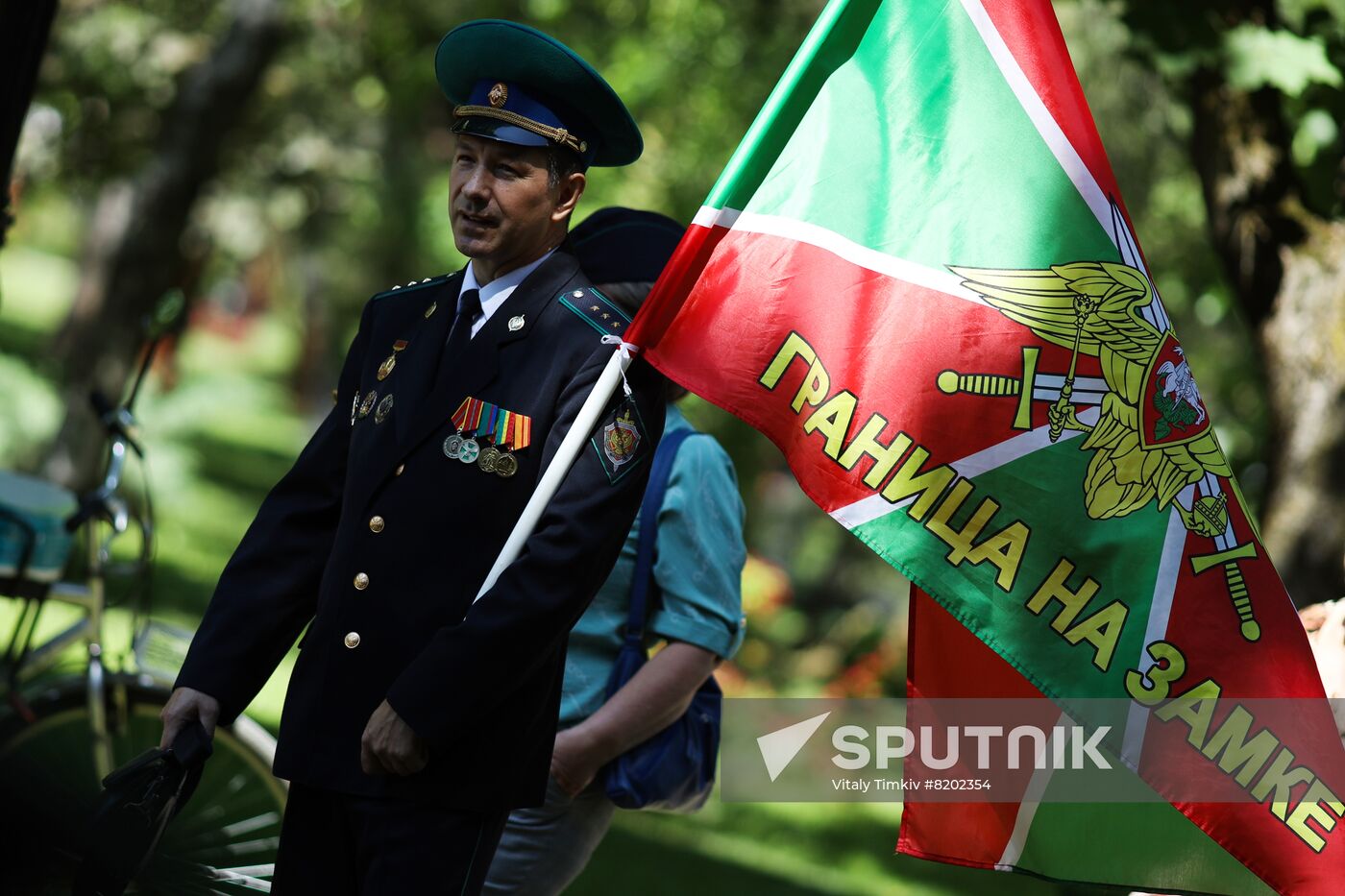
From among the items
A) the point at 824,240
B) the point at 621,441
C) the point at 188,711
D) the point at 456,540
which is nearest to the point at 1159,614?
the point at 824,240

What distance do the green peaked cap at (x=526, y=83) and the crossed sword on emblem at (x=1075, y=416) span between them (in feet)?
2.70

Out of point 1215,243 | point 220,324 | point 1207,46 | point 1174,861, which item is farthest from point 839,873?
point 220,324

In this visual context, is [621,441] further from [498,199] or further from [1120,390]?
[1120,390]

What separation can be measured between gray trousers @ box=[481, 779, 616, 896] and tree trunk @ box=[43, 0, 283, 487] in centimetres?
741

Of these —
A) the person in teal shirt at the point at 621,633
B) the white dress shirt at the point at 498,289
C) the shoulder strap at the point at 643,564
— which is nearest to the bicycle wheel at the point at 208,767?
the person in teal shirt at the point at 621,633

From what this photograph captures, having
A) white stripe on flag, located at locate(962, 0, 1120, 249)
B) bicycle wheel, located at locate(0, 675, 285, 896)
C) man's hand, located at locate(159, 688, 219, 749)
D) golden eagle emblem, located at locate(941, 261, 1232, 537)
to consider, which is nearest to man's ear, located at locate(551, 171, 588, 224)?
golden eagle emblem, located at locate(941, 261, 1232, 537)

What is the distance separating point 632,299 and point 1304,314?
10.3 ft

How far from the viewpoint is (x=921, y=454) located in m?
2.92

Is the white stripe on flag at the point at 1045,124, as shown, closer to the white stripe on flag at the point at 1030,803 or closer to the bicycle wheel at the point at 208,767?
the white stripe on flag at the point at 1030,803

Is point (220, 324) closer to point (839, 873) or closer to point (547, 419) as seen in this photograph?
point (839, 873)

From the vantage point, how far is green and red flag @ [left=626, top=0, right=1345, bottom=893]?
2.88m

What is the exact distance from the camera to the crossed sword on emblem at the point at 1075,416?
9.54 feet

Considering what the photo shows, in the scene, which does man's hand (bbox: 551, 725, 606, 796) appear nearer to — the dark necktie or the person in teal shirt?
the person in teal shirt

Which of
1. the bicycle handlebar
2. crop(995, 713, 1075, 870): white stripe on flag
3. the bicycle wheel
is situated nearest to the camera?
crop(995, 713, 1075, 870): white stripe on flag
